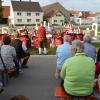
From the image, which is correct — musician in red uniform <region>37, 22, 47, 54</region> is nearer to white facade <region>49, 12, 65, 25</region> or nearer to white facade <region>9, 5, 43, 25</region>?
white facade <region>9, 5, 43, 25</region>

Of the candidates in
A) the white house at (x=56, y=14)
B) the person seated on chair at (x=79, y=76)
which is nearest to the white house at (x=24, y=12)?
the white house at (x=56, y=14)

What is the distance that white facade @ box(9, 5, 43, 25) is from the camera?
11994 centimetres

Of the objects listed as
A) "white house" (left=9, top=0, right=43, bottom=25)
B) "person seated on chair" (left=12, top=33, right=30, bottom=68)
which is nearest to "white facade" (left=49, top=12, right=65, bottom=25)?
"white house" (left=9, top=0, right=43, bottom=25)

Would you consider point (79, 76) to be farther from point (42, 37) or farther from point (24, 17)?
point (24, 17)

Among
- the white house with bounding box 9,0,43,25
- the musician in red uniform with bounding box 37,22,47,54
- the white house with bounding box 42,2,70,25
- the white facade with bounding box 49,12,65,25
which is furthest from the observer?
the white house with bounding box 42,2,70,25

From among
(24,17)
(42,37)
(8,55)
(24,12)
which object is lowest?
(24,17)

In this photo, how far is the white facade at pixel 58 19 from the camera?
12356cm

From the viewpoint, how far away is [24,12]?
394ft

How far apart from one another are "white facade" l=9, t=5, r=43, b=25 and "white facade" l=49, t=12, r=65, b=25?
11.7 feet

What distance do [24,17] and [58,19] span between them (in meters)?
11.1

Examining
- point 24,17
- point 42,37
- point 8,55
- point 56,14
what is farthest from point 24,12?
point 8,55

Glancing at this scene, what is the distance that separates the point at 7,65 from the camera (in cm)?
1066

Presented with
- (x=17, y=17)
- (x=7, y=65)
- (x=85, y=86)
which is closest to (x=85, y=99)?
(x=85, y=86)

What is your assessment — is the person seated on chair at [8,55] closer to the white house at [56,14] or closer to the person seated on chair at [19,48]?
the person seated on chair at [19,48]
